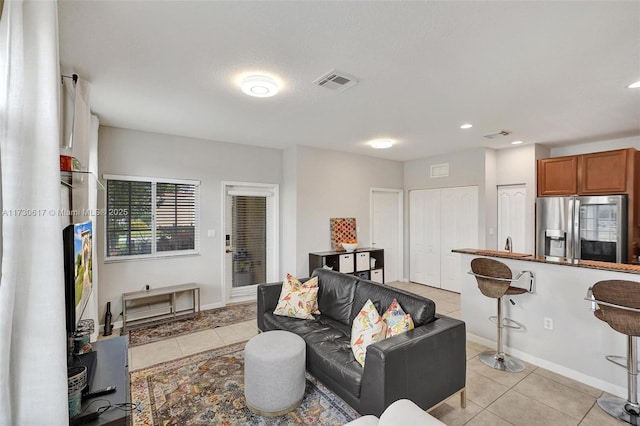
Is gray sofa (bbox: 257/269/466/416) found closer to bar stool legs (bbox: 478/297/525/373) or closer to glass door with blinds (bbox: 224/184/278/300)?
bar stool legs (bbox: 478/297/525/373)

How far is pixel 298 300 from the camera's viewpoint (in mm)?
3098

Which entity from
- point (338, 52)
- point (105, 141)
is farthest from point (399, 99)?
point (105, 141)

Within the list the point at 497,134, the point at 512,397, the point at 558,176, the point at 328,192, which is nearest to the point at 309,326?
the point at 512,397

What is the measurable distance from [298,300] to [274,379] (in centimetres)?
100

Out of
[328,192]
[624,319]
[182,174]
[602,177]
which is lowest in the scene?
[624,319]

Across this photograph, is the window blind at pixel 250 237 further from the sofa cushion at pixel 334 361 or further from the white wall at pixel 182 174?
the sofa cushion at pixel 334 361

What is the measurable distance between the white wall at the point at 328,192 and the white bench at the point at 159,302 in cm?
154

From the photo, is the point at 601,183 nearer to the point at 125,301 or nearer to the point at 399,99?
the point at 399,99

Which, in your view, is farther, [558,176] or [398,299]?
[558,176]

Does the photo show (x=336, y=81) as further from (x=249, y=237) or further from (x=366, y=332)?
(x=249, y=237)

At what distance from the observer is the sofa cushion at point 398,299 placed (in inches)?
90.0

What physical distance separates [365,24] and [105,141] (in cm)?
379

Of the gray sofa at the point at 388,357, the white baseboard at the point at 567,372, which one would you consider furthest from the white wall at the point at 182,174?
the white baseboard at the point at 567,372

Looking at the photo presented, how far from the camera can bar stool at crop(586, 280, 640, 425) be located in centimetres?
204
